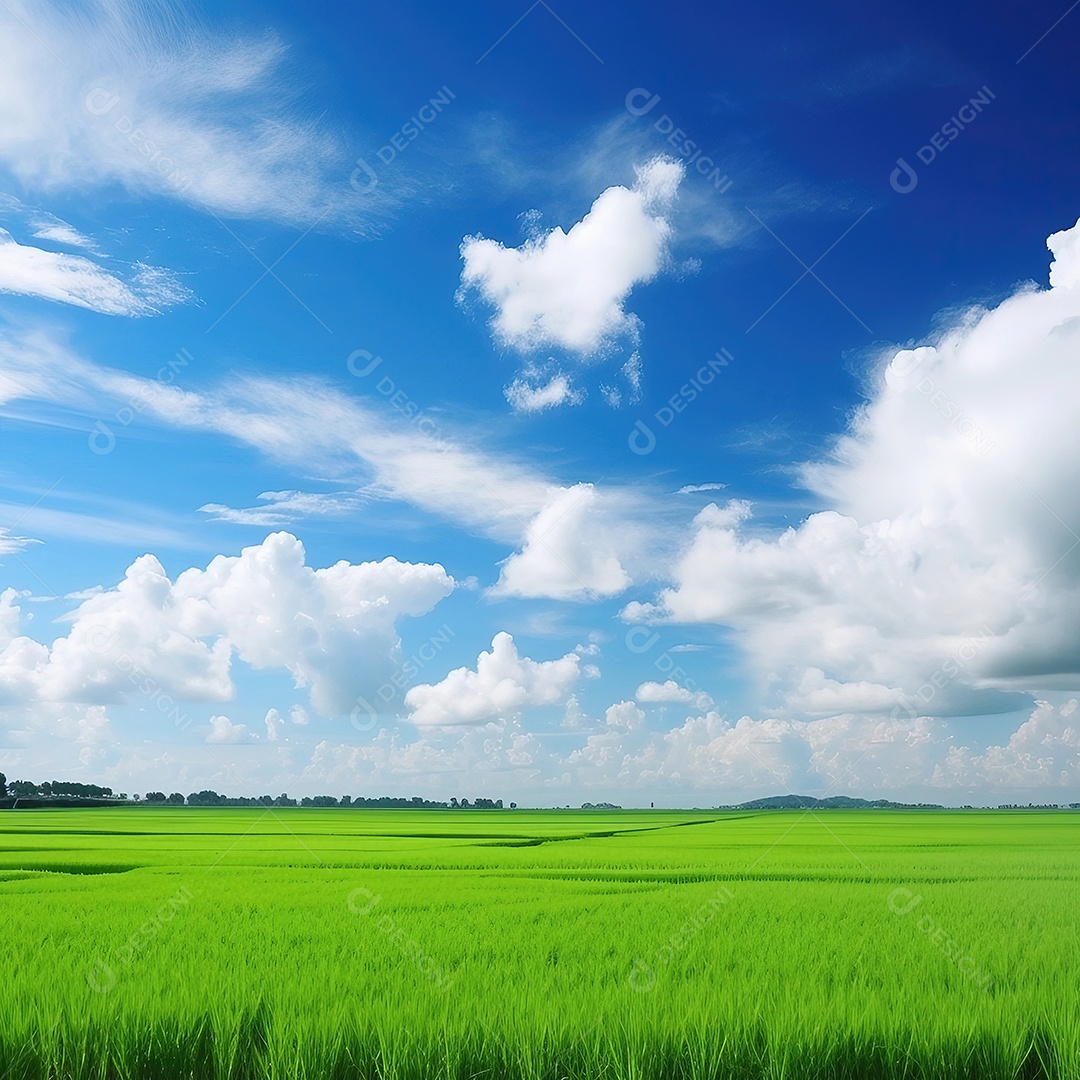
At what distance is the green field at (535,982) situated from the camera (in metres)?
6.06

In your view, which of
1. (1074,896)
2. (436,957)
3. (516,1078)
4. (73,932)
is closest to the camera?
(516,1078)

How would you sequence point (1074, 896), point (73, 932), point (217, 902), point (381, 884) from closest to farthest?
1. point (73, 932)
2. point (217, 902)
3. point (1074, 896)
4. point (381, 884)

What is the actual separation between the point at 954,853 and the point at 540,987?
1206 inches

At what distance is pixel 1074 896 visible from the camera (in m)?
16.5

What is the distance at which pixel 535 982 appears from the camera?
7.53m

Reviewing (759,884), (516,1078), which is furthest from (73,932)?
(759,884)

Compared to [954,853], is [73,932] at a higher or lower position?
higher

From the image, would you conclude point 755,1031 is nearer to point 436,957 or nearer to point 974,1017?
point 974,1017

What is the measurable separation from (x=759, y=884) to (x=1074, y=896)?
20.6ft

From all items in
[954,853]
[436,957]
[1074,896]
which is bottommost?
[954,853]

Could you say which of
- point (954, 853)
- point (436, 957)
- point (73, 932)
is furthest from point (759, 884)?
point (954, 853)

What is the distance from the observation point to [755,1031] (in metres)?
6.25

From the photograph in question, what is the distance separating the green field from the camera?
606 cm

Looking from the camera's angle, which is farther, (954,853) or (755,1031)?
(954,853)
